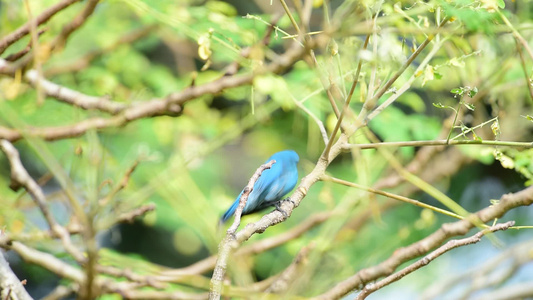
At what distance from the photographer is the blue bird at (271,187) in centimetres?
195

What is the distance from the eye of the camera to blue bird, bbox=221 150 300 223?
1949 millimetres

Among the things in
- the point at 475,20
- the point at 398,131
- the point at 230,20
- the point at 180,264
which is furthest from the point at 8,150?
the point at 180,264

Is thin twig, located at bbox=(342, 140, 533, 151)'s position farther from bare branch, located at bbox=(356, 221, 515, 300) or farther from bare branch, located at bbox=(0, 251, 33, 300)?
bare branch, located at bbox=(0, 251, 33, 300)

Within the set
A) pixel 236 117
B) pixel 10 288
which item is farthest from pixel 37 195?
pixel 236 117

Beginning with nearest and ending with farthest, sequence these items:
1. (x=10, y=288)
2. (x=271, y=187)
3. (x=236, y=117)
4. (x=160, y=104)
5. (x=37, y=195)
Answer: (x=10, y=288)
(x=37, y=195)
(x=271, y=187)
(x=160, y=104)
(x=236, y=117)

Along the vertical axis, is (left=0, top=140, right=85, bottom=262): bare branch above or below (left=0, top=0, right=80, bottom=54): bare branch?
below

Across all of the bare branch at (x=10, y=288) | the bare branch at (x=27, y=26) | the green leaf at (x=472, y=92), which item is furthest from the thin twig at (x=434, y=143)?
the bare branch at (x=27, y=26)

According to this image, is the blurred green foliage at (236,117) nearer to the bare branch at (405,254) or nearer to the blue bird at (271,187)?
the blue bird at (271,187)

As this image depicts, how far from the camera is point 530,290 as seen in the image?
1.09 metres

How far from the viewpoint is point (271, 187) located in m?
2.00

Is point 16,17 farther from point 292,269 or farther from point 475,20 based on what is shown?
point 475,20

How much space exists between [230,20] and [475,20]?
120cm

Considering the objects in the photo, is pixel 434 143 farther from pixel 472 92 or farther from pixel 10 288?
pixel 10 288

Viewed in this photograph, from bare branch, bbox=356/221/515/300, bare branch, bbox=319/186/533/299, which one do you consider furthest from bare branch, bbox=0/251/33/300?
bare branch, bbox=319/186/533/299
